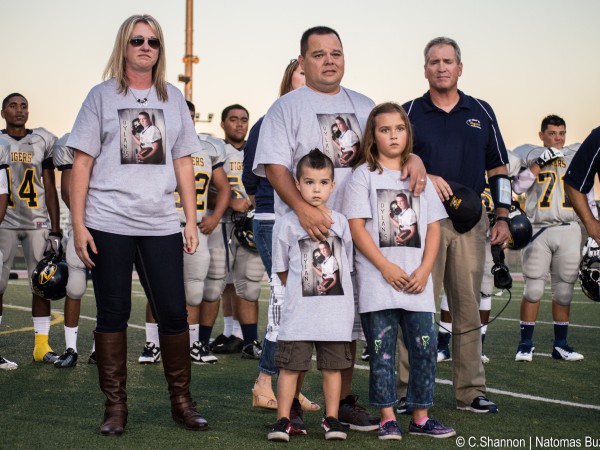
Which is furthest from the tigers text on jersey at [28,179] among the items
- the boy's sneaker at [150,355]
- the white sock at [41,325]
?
the boy's sneaker at [150,355]

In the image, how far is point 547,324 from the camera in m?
11.0

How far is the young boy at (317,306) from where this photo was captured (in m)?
4.46

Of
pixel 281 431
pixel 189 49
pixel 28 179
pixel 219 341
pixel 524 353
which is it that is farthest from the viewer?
pixel 189 49

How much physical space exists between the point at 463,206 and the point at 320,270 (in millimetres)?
1071

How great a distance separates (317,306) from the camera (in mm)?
4453

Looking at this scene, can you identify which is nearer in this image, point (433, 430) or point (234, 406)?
point (433, 430)

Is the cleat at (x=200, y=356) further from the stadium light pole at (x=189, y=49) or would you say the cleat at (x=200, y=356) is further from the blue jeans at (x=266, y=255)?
the stadium light pole at (x=189, y=49)

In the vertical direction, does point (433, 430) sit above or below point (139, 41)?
below

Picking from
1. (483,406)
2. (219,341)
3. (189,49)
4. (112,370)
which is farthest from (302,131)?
(189,49)

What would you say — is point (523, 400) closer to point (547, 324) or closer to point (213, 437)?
point (213, 437)

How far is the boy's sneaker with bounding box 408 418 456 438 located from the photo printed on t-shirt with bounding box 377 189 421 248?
891mm

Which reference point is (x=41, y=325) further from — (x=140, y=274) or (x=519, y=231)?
(x=519, y=231)

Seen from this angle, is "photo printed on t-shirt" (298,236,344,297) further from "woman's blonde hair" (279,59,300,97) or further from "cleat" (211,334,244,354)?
"cleat" (211,334,244,354)

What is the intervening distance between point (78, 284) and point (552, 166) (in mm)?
4321
